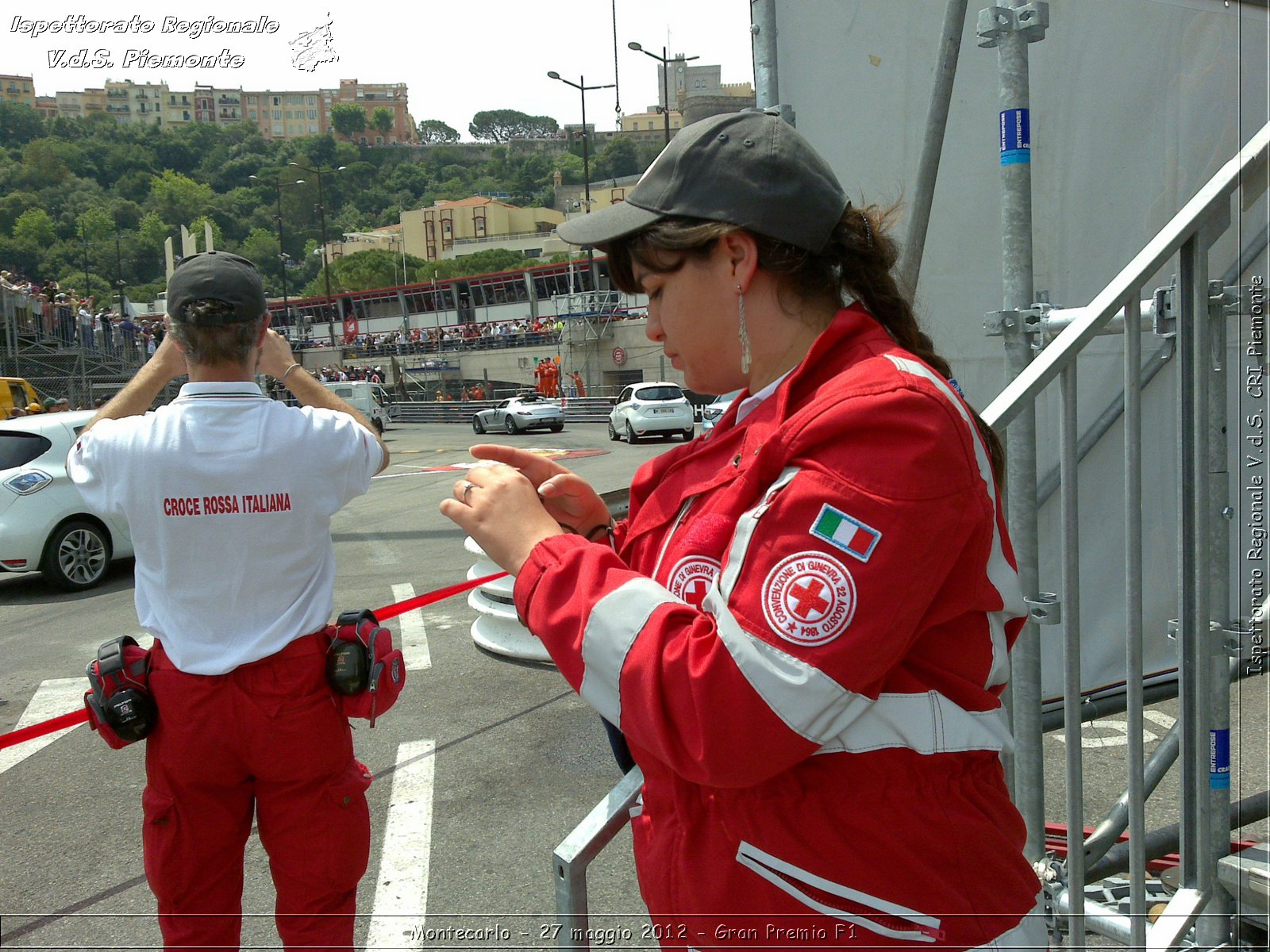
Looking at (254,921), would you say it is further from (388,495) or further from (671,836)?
(388,495)

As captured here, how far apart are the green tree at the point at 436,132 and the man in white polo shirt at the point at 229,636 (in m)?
153

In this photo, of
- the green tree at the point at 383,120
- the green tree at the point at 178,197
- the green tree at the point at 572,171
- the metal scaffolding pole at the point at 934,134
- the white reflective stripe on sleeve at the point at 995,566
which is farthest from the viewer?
the green tree at the point at 572,171

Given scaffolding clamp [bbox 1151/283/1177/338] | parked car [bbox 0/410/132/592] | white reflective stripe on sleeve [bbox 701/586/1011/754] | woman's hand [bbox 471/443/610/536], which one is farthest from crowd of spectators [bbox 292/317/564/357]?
white reflective stripe on sleeve [bbox 701/586/1011/754]

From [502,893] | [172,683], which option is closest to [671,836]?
[172,683]

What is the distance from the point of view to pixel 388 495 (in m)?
15.0

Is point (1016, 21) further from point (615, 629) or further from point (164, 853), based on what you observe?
point (164, 853)

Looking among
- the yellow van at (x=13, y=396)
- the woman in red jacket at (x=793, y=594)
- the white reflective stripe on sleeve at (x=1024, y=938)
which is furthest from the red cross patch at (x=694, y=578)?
the yellow van at (x=13, y=396)

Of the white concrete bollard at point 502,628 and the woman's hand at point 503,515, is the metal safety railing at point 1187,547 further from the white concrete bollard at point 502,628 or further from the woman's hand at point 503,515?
the white concrete bollard at point 502,628

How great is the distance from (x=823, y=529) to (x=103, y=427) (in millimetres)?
1911

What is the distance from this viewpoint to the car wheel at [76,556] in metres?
8.80

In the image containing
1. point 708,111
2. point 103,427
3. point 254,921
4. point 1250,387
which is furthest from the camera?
point 254,921

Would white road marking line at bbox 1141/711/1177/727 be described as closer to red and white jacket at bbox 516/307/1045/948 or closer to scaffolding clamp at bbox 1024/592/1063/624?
scaffolding clamp at bbox 1024/592/1063/624

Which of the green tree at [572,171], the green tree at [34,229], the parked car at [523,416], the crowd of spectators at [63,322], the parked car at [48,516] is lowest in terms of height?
the parked car at [523,416]

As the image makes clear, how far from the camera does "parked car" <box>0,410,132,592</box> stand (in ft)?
28.5
